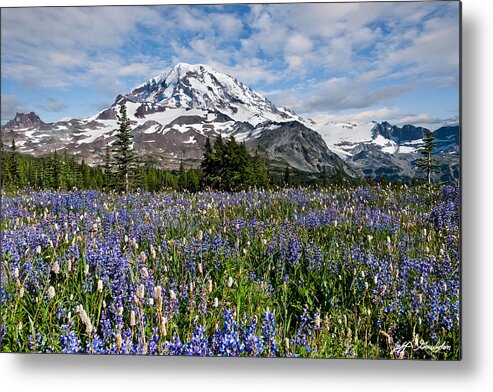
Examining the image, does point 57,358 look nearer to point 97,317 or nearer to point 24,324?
point 24,324

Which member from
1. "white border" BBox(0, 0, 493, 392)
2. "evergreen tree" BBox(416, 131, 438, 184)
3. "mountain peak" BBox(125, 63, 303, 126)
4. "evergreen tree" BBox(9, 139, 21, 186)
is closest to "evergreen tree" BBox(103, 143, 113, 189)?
"mountain peak" BBox(125, 63, 303, 126)

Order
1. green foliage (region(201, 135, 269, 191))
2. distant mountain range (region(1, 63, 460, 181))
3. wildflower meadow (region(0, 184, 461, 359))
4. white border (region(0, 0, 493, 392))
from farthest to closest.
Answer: green foliage (region(201, 135, 269, 191))
distant mountain range (region(1, 63, 460, 181))
white border (region(0, 0, 493, 392))
wildflower meadow (region(0, 184, 461, 359))

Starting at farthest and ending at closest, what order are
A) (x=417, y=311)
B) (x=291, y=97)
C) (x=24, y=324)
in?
(x=291, y=97) < (x=24, y=324) < (x=417, y=311)

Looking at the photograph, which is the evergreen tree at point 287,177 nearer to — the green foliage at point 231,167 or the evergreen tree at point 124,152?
the green foliage at point 231,167

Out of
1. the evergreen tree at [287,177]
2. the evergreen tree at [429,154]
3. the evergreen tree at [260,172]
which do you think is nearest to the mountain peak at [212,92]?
the evergreen tree at [260,172]

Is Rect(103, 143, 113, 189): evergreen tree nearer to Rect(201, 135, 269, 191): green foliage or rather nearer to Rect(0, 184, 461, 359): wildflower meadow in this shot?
Rect(0, 184, 461, 359): wildflower meadow

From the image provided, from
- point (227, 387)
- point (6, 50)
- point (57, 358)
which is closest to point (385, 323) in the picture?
point (227, 387)

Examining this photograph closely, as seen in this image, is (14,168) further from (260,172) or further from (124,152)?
(260,172)
